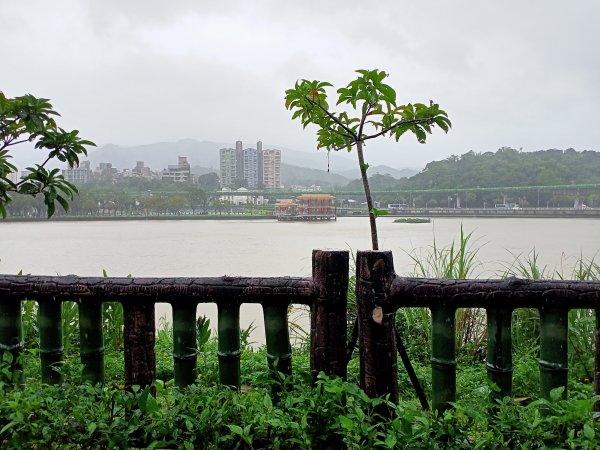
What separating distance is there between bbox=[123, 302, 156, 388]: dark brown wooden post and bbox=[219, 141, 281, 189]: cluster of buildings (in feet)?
57.1

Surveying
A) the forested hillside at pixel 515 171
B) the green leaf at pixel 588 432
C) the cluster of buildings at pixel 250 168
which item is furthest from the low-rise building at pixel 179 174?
the green leaf at pixel 588 432

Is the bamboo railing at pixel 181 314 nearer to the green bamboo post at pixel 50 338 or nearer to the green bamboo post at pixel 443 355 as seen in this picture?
the green bamboo post at pixel 50 338

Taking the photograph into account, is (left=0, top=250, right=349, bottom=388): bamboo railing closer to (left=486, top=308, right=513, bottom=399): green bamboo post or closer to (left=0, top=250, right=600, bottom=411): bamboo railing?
(left=0, top=250, right=600, bottom=411): bamboo railing

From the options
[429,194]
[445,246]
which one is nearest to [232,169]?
[429,194]

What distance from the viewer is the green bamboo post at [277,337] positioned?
1321 millimetres

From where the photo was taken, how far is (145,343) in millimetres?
1347

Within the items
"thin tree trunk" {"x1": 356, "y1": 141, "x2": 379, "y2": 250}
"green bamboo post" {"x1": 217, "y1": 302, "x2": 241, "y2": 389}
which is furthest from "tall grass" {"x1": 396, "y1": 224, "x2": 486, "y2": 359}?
"green bamboo post" {"x1": 217, "y1": 302, "x2": 241, "y2": 389}

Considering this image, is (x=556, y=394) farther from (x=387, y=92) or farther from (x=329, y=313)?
(x=387, y=92)

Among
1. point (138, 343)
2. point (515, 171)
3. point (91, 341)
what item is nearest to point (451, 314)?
point (138, 343)

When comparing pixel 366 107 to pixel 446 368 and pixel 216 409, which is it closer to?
pixel 446 368

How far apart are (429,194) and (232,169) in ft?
38.6

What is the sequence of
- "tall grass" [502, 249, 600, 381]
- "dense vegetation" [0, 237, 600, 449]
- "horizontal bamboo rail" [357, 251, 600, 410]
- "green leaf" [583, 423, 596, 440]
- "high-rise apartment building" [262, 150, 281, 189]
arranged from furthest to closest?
"high-rise apartment building" [262, 150, 281, 189] → "tall grass" [502, 249, 600, 381] → "horizontal bamboo rail" [357, 251, 600, 410] → "dense vegetation" [0, 237, 600, 449] → "green leaf" [583, 423, 596, 440]

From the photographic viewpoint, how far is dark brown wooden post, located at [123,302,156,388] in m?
1.33

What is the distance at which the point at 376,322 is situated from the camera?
4.08ft
